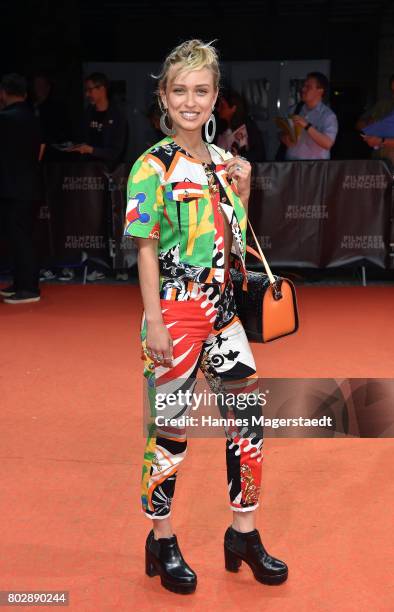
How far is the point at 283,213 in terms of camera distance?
24.8 feet

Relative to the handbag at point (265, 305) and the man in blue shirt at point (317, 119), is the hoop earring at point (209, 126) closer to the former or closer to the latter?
the handbag at point (265, 305)

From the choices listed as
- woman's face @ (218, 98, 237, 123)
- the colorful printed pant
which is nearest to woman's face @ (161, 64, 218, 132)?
the colorful printed pant

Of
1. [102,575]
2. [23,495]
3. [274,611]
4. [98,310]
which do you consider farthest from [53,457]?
[98,310]

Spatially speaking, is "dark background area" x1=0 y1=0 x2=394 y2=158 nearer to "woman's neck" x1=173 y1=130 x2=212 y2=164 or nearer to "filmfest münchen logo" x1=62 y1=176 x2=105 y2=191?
"filmfest münchen logo" x1=62 y1=176 x2=105 y2=191

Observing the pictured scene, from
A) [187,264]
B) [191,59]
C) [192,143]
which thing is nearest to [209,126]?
[192,143]

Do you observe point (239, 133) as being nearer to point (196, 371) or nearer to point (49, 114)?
point (49, 114)

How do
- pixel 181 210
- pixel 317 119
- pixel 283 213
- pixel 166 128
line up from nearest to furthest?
pixel 181 210
pixel 166 128
pixel 317 119
pixel 283 213

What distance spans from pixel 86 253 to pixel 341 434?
461 centimetres

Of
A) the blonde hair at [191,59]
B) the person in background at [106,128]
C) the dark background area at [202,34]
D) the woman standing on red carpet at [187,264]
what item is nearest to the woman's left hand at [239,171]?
the woman standing on red carpet at [187,264]

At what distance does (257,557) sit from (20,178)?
5.03 metres

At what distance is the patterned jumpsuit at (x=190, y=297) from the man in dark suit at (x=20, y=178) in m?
4.66

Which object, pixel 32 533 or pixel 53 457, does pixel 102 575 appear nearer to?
pixel 32 533

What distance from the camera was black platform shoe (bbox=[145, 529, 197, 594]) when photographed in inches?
95.9

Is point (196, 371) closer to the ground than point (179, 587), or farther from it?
farther from it
